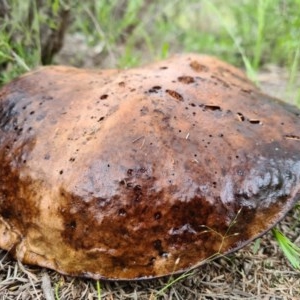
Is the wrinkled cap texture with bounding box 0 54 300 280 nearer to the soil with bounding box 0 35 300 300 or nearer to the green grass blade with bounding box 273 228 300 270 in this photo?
the soil with bounding box 0 35 300 300

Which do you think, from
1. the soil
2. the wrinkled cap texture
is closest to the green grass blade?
the soil

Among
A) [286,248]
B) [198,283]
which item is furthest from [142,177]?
[286,248]

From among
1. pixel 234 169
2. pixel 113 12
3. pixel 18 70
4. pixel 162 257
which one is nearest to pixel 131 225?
pixel 162 257

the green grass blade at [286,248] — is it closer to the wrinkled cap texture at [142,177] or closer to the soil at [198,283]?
the soil at [198,283]

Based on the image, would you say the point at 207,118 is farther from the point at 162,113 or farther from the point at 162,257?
the point at 162,257

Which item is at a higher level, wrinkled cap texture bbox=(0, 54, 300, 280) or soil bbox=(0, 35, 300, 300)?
wrinkled cap texture bbox=(0, 54, 300, 280)
